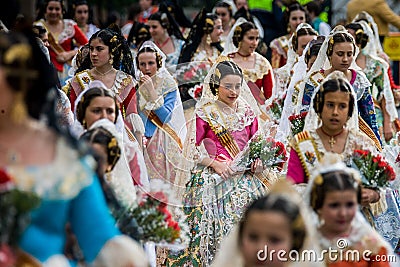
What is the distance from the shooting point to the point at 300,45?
1259 cm

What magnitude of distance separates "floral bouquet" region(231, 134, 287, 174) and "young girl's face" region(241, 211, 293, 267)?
3.97 metres

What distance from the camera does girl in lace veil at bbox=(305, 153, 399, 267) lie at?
5469 mm

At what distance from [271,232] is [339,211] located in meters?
1.00

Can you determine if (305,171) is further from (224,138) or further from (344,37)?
(344,37)

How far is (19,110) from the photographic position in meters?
4.00

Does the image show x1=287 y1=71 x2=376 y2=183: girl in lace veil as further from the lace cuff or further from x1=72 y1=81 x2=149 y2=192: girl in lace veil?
the lace cuff

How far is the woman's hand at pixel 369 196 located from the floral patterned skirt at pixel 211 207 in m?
2.12

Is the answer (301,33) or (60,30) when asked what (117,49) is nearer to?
(301,33)

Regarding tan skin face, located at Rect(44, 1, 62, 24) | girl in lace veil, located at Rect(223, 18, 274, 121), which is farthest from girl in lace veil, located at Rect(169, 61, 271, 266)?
tan skin face, located at Rect(44, 1, 62, 24)

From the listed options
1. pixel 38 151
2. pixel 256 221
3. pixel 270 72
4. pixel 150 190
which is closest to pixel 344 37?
pixel 270 72

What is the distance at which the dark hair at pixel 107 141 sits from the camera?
239 inches

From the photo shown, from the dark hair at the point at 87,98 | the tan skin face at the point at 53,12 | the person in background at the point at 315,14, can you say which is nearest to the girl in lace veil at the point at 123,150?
the dark hair at the point at 87,98

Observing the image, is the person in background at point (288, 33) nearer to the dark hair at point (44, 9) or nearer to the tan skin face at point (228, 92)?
the dark hair at point (44, 9)

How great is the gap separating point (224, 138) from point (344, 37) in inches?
64.1
